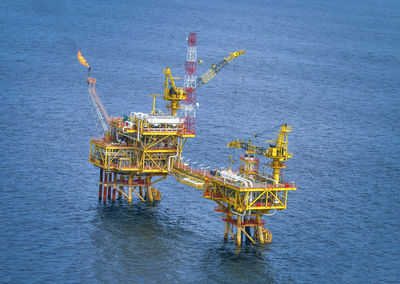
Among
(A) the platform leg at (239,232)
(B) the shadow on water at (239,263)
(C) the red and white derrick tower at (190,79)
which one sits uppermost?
(C) the red and white derrick tower at (190,79)

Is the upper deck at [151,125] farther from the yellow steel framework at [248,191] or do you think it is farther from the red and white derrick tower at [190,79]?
the yellow steel framework at [248,191]

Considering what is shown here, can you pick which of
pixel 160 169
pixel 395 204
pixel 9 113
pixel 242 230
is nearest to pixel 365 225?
pixel 395 204

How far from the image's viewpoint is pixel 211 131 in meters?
182

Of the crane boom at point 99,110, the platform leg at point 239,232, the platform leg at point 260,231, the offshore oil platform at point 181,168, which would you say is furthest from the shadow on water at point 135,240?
the crane boom at point 99,110

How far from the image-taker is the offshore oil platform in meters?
122

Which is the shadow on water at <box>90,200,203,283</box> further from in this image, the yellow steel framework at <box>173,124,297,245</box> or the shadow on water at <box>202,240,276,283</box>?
the yellow steel framework at <box>173,124,297,245</box>

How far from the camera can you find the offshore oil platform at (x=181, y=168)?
4791 inches

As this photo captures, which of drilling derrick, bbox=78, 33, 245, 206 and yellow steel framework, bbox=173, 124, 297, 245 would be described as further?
drilling derrick, bbox=78, 33, 245, 206

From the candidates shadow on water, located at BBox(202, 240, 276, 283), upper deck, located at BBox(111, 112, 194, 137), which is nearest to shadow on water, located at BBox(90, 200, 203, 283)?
shadow on water, located at BBox(202, 240, 276, 283)

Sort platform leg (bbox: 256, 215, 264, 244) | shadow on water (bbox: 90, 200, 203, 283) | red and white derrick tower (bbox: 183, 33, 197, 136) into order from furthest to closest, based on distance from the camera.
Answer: red and white derrick tower (bbox: 183, 33, 197, 136), platform leg (bbox: 256, 215, 264, 244), shadow on water (bbox: 90, 200, 203, 283)

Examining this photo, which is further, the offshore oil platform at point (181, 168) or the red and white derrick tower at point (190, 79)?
the red and white derrick tower at point (190, 79)

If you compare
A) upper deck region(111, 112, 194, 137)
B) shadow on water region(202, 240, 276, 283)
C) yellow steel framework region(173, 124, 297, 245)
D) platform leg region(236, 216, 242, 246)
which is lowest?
shadow on water region(202, 240, 276, 283)

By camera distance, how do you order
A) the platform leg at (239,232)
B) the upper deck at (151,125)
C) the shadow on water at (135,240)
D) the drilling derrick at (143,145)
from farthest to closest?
the drilling derrick at (143,145) → the upper deck at (151,125) → the platform leg at (239,232) → the shadow on water at (135,240)

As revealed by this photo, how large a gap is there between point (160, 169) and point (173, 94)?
12.6 metres
